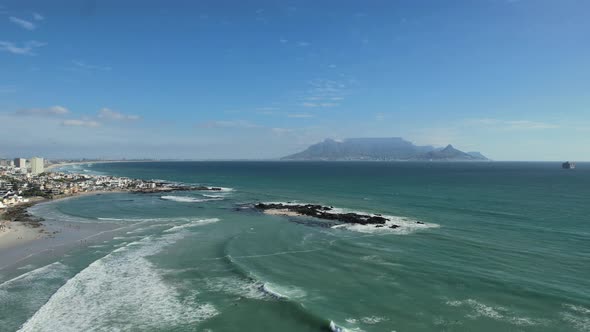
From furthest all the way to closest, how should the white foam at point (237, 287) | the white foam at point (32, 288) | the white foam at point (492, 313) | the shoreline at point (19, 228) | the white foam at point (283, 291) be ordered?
the shoreline at point (19, 228), the white foam at point (237, 287), the white foam at point (283, 291), the white foam at point (32, 288), the white foam at point (492, 313)

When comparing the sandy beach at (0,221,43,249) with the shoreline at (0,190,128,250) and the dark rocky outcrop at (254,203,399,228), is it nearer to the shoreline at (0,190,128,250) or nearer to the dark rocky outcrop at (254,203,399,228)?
the shoreline at (0,190,128,250)

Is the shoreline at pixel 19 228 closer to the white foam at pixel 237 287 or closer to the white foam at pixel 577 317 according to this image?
the white foam at pixel 237 287

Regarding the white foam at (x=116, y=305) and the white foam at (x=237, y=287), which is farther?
the white foam at (x=237, y=287)

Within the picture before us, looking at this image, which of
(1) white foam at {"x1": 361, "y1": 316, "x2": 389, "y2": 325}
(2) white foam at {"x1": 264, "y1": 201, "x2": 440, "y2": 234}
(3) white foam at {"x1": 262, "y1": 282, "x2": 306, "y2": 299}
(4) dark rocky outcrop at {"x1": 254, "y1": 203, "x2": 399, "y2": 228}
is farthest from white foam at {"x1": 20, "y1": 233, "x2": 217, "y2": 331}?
(4) dark rocky outcrop at {"x1": 254, "y1": 203, "x2": 399, "y2": 228}

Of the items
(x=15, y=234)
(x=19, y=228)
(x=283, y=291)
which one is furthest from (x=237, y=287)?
(x=19, y=228)

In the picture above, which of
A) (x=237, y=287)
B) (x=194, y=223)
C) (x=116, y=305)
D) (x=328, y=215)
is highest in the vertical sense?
(x=328, y=215)

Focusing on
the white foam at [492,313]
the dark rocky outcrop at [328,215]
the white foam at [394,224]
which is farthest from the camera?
the dark rocky outcrop at [328,215]

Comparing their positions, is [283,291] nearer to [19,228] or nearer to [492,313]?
[492,313]

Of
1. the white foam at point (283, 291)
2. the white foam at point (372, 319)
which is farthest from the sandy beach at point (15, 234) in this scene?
the white foam at point (372, 319)
